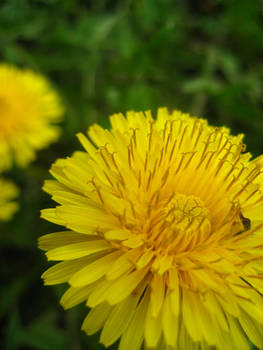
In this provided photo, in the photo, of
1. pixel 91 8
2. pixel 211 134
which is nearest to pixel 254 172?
pixel 211 134

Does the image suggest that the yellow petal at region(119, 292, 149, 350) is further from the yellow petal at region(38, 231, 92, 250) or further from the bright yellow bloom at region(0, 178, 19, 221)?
the bright yellow bloom at region(0, 178, 19, 221)

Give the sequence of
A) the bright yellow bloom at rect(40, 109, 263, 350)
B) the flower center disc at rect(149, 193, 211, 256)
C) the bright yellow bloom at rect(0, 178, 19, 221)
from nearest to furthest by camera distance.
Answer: the bright yellow bloom at rect(40, 109, 263, 350)
the flower center disc at rect(149, 193, 211, 256)
the bright yellow bloom at rect(0, 178, 19, 221)

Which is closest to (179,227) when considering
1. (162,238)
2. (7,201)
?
(162,238)

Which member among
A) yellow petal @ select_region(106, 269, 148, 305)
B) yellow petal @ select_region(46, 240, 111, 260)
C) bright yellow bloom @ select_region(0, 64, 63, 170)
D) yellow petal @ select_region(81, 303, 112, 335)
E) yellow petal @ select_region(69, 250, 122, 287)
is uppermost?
bright yellow bloom @ select_region(0, 64, 63, 170)

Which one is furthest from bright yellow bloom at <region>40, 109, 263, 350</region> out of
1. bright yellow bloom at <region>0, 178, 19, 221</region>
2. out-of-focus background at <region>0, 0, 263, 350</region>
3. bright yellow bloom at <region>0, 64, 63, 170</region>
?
bright yellow bloom at <region>0, 64, 63, 170</region>

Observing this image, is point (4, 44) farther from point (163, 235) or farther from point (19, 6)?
point (163, 235)

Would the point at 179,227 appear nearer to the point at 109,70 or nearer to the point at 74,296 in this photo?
the point at 74,296
